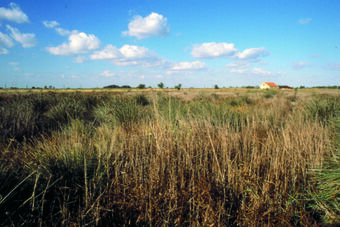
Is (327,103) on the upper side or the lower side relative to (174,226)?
upper

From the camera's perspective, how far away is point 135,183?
2107 millimetres

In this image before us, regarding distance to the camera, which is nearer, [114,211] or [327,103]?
[114,211]

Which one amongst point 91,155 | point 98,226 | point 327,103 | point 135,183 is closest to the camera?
point 98,226

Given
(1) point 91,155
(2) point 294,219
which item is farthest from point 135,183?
(2) point 294,219

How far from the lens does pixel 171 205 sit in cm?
197

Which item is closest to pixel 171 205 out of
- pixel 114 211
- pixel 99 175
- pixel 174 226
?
pixel 174 226

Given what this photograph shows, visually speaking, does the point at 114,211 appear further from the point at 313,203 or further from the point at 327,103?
the point at 327,103

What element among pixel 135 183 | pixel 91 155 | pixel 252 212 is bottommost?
pixel 252 212

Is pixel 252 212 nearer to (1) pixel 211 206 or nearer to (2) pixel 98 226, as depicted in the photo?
(1) pixel 211 206

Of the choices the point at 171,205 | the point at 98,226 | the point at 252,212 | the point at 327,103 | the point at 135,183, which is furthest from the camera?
the point at 327,103

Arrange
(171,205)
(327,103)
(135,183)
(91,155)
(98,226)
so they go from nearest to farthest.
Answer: (98,226), (171,205), (135,183), (91,155), (327,103)

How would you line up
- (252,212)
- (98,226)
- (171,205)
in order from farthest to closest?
1. (171,205)
2. (252,212)
3. (98,226)

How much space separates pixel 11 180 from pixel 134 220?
4.19 ft

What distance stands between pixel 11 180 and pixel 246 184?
253 centimetres
